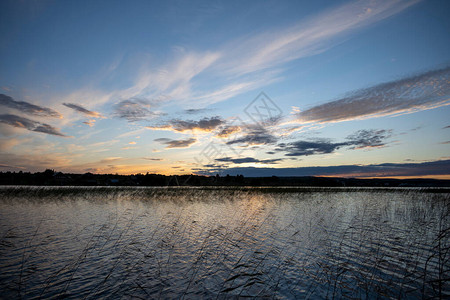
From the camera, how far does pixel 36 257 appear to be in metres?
10.2

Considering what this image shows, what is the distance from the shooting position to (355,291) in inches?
289

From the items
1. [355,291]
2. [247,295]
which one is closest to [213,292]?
[247,295]

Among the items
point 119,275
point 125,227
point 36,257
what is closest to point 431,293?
point 119,275

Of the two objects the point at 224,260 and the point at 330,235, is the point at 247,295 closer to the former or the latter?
the point at 224,260

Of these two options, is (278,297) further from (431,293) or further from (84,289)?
(84,289)

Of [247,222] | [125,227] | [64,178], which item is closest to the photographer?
[125,227]

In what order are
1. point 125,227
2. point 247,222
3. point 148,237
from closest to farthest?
point 148,237 → point 125,227 → point 247,222

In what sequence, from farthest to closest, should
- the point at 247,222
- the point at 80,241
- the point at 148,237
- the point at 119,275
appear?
the point at 247,222 → the point at 148,237 → the point at 80,241 → the point at 119,275

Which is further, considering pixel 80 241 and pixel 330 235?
pixel 330 235

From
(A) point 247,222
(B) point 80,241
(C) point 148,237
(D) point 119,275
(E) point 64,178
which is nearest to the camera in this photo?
A: (D) point 119,275

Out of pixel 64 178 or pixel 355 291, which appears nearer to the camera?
pixel 355 291

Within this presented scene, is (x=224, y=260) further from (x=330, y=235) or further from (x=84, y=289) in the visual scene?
(x=330, y=235)

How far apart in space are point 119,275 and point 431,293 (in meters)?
10.6

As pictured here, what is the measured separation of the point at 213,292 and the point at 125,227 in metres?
11.5
